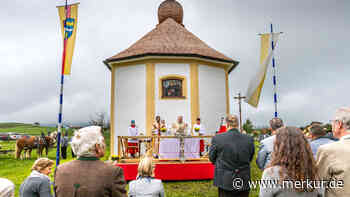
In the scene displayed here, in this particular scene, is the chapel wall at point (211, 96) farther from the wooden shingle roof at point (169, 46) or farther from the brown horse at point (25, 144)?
the brown horse at point (25, 144)

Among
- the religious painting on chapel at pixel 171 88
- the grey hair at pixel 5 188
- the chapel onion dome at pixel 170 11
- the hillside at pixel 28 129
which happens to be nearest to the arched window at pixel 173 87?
the religious painting on chapel at pixel 171 88

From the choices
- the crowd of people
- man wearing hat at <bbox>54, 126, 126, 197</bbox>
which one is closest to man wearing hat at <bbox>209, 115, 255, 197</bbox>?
the crowd of people

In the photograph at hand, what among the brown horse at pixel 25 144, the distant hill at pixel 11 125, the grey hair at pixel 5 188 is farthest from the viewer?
the distant hill at pixel 11 125

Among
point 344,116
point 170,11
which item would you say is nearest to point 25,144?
point 170,11

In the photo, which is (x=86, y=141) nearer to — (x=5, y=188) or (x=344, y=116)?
(x=5, y=188)

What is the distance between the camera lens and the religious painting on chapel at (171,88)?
12.2 metres

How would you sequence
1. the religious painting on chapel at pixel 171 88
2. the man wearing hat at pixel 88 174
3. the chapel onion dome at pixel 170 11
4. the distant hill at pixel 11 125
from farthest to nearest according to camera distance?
the distant hill at pixel 11 125 < the chapel onion dome at pixel 170 11 < the religious painting on chapel at pixel 171 88 < the man wearing hat at pixel 88 174

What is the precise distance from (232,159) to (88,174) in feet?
7.72

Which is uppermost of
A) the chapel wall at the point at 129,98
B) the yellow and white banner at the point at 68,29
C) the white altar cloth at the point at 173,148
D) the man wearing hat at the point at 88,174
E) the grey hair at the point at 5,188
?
the yellow and white banner at the point at 68,29

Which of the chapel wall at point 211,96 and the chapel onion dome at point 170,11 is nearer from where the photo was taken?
the chapel wall at point 211,96

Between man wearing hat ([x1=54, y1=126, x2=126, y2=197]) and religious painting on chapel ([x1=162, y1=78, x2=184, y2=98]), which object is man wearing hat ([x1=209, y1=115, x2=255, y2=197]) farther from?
religious painting on chapel ([x1=162, y1=78, x2=184, y2=98])

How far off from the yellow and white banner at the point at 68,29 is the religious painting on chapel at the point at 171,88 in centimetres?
459

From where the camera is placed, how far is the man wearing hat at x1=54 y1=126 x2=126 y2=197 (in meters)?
2.11

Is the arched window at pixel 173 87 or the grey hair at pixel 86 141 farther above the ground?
the arched window at pixel 173 87
